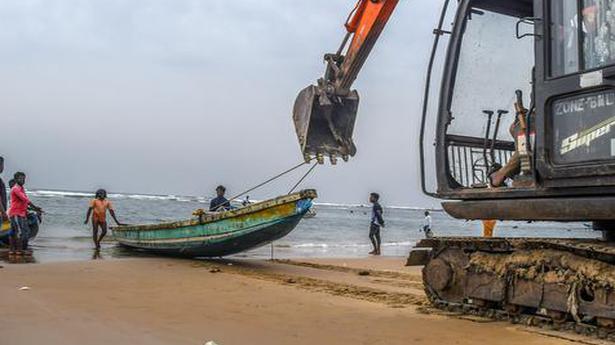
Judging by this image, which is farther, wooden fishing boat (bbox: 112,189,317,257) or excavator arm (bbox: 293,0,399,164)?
wooden fishing boat (bbox: 112,189,317,257)

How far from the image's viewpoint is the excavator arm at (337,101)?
897cm

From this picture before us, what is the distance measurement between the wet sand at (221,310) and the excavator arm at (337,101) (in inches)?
81.1

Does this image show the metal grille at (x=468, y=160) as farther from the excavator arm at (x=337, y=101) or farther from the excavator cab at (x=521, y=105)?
the excavator arm at (x=337, y=101)

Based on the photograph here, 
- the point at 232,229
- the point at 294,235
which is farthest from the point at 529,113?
the point at 294,235

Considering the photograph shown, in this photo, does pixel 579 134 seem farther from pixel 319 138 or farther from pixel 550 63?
pixel 319 138

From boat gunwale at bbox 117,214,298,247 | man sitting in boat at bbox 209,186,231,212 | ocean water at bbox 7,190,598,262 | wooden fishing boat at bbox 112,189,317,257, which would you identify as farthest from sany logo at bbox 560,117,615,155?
man sitting in boat at bbox 209,186,231,212

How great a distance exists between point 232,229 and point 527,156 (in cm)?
829

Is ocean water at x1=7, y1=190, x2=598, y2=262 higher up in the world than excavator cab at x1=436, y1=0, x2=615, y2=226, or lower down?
lower down

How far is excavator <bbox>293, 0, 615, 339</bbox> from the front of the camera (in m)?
5.16

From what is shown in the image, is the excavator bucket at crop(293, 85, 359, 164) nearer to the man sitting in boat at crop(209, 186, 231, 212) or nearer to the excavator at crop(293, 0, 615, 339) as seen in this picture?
the excavator at crop(293, 0, 615, 339)

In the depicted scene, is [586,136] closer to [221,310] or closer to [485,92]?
[485,92]

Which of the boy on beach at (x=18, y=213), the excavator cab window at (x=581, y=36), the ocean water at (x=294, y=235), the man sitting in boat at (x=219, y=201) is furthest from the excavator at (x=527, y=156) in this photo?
the boy on beach at (x=18, y=213)

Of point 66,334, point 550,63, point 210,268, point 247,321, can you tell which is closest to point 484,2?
point 550,63

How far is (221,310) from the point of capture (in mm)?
7289
